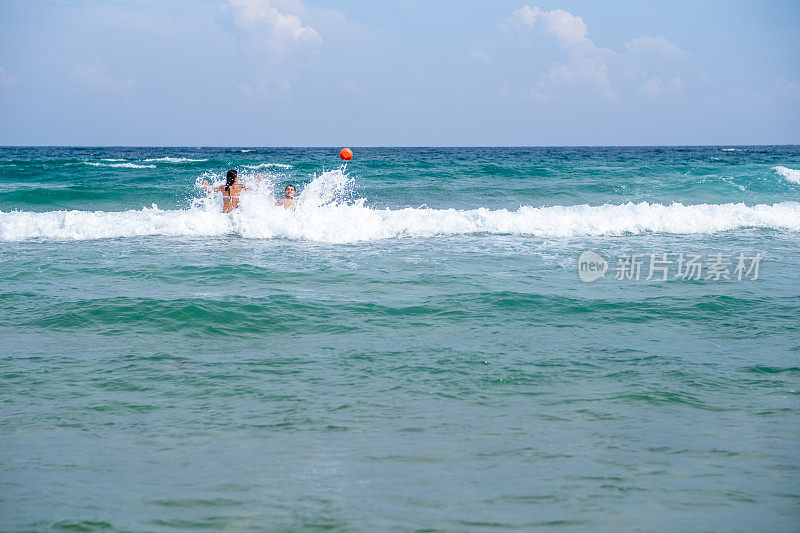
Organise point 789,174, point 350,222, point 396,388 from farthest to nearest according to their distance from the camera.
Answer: point 789,174, point 350,222, point 396,388

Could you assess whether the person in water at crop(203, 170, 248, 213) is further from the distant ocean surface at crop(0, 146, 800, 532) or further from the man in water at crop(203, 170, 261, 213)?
the distant ocean surface at crop(0, 146, 800, 532)

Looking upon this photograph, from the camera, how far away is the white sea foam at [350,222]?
14406mm

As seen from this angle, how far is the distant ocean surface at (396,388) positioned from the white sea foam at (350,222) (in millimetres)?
1629

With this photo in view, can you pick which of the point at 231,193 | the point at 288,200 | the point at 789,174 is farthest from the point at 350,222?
the point at 789,174

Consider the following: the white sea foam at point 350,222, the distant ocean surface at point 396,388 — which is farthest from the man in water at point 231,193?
the distant ocean surface at point 396,388

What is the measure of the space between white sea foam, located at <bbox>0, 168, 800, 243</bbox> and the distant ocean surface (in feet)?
5.34

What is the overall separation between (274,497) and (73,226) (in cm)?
1299

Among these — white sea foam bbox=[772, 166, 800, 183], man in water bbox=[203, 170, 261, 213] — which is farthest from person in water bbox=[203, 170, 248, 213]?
white sea foam bbox=[772, 166, 800, 183]

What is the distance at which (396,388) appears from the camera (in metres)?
5.30

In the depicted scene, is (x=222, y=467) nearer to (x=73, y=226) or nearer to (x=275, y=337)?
(x=275, y=337)

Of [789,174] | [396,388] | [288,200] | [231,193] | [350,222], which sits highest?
[789,174]

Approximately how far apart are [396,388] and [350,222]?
31.7ft

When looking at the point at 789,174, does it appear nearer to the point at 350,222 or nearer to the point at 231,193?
the point at 350,222

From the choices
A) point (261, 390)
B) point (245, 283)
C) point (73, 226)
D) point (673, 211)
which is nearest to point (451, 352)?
point (261, 390)
